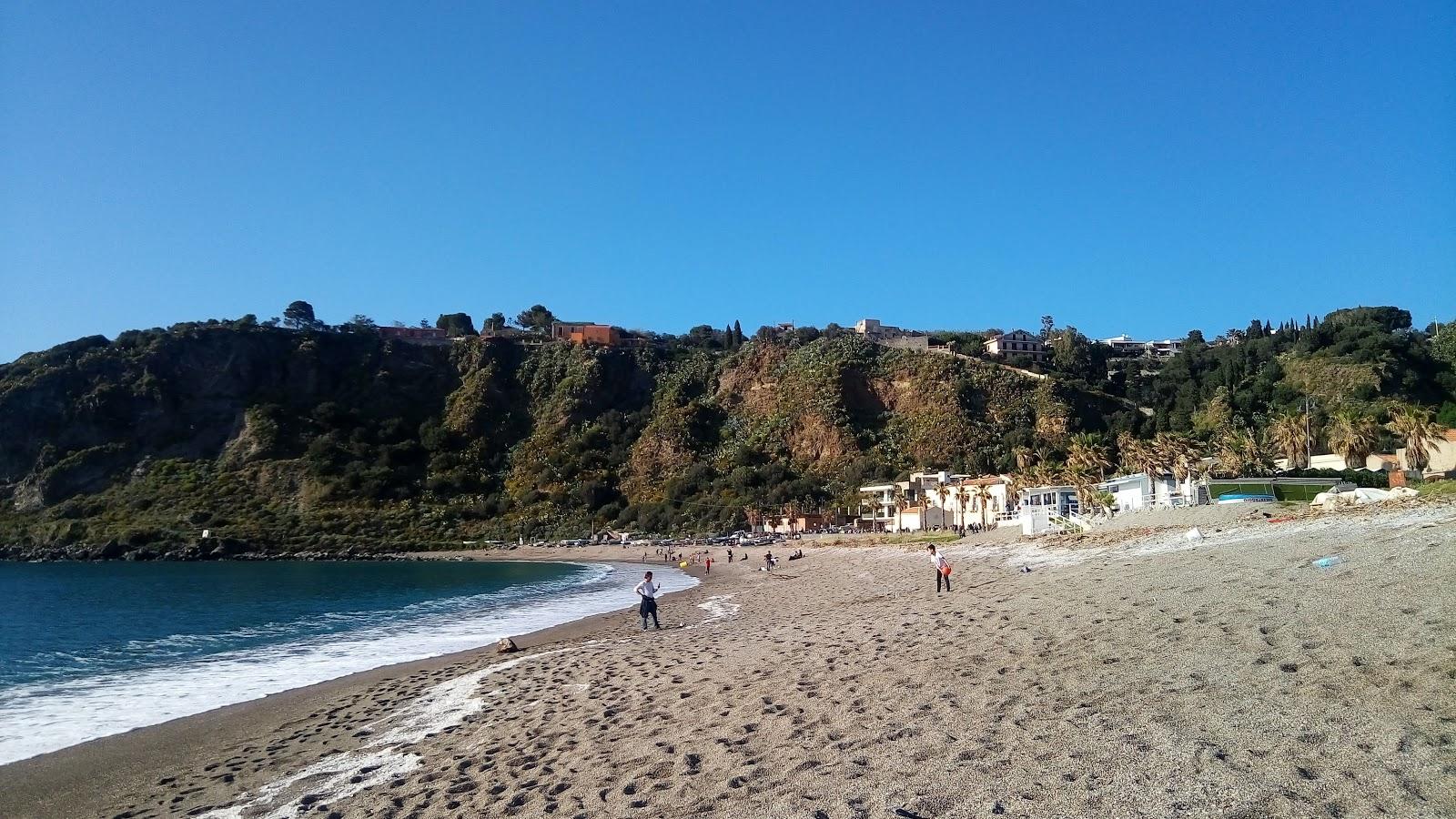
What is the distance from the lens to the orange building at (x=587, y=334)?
107812mm

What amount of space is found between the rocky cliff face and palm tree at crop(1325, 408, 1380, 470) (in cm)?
2760

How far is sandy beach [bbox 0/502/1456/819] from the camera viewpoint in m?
4.88

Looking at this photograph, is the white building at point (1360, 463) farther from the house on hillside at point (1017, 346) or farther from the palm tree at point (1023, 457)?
the house on hillside at point (1017, 346)

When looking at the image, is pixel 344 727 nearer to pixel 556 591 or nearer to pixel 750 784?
pixel 750 784

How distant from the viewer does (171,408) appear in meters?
86.9

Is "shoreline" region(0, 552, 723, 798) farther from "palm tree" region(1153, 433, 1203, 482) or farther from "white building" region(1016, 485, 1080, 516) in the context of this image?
"palm tree" region(1153, 433, 1203, 482)

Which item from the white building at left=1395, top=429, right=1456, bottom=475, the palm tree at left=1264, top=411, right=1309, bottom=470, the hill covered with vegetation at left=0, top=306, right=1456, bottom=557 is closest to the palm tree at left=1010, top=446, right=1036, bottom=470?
the hill covered with vegetation at left=0, top=306, right=1456, bottom=557

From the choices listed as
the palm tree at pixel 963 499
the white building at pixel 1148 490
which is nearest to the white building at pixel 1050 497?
the white building at pixel 1148 490

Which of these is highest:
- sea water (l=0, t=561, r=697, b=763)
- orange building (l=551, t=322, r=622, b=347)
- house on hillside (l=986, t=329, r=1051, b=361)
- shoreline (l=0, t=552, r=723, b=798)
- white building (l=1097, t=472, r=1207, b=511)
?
orange building (l=551, t=322, r=622, b=347)

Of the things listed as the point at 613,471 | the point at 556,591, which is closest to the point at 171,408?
the point at 613,471

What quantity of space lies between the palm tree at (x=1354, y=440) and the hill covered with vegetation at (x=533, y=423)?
50.2ft

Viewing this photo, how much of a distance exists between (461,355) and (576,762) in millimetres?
101558

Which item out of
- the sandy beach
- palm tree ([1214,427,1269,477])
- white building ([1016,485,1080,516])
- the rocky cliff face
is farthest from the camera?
the rocky cliff face

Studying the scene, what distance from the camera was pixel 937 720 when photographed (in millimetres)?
6645
